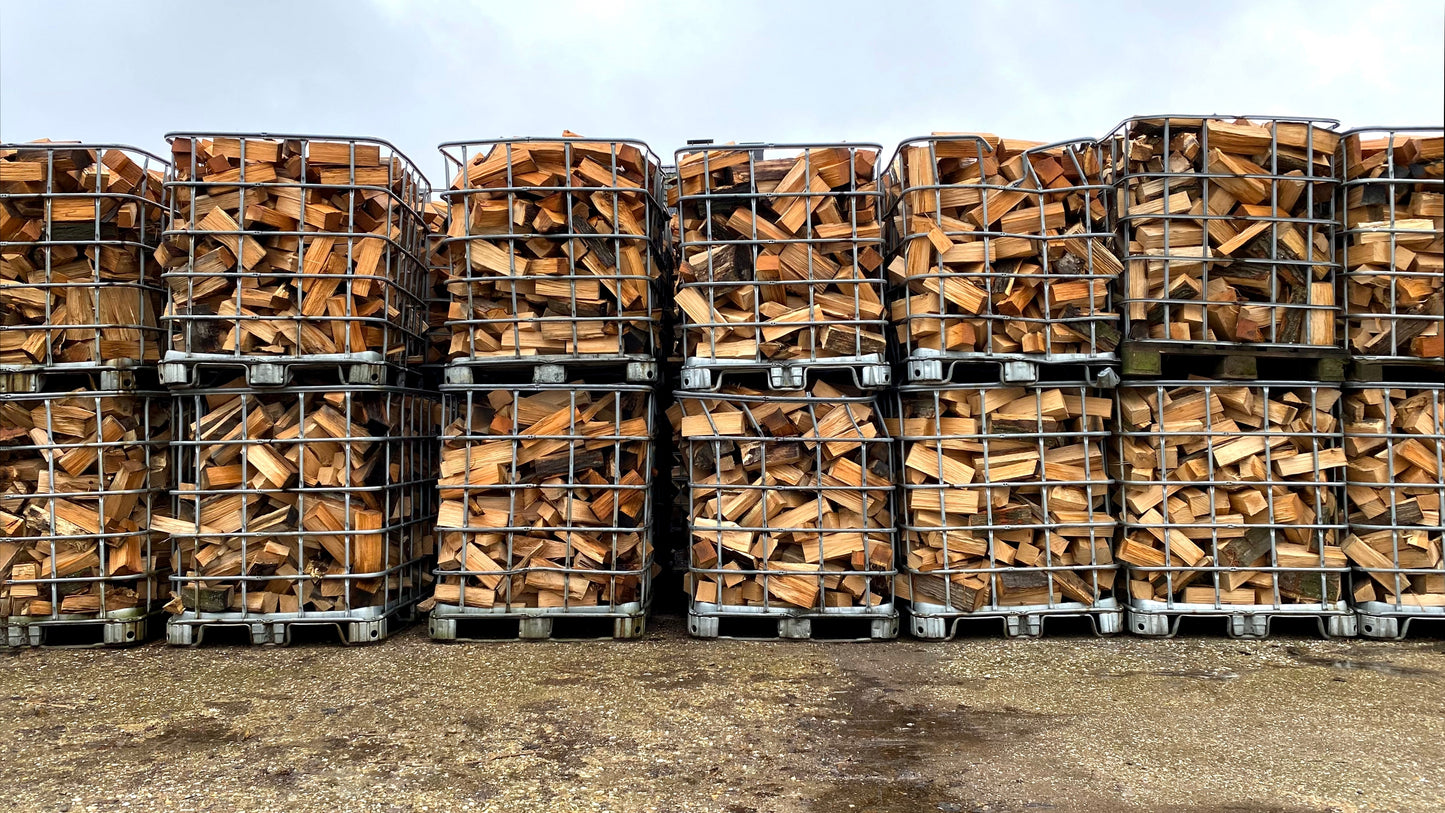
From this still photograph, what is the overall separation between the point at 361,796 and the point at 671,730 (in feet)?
4.60

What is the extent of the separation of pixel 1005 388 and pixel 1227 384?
5.00 feet

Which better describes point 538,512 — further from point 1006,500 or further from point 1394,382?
point 1394,382

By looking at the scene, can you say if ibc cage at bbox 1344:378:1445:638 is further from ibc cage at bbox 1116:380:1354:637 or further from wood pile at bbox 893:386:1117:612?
wood pile at bbox 893:386:1117:612

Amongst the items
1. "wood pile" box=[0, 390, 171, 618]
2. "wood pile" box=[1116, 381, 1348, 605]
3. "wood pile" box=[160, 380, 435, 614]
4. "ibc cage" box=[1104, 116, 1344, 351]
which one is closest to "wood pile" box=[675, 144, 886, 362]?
"ibc cage" box=[1104, 116, 1344, 351]

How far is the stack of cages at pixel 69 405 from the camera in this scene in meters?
5.56

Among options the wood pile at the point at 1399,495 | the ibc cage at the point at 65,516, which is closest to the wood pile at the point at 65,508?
the ibc cage at the point at 65,516

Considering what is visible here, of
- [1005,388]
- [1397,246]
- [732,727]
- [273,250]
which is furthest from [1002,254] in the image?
[273,250]

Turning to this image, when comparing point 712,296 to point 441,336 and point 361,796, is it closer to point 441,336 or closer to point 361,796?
point 441,336

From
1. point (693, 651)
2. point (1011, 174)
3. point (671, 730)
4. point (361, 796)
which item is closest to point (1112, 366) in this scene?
point (1011, 174)

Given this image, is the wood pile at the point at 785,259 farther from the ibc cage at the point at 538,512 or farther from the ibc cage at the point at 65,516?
the ibc cage at the point at 65,516

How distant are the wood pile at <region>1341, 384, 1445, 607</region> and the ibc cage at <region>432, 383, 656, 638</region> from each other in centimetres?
497

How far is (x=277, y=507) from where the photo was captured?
220 inches

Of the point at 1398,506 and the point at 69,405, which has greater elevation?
the point at 69,405

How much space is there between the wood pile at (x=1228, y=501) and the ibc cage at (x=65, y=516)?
691 centimetres
